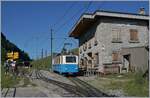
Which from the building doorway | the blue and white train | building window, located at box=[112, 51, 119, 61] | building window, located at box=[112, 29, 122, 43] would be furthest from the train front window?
the building doorway

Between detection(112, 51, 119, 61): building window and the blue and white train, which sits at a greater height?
detection(112, 51, 119, 61): building window

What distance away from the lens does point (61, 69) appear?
3856 centimetres

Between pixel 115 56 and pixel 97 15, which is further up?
pixel 97 15

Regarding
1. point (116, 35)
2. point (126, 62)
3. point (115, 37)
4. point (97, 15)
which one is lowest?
point (126, 62)

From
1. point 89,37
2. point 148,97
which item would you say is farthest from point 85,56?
point 148,97

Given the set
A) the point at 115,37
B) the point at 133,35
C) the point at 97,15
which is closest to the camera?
the point at 97,15

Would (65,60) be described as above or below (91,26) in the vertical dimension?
below

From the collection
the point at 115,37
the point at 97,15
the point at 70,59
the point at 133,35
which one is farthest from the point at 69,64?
the point at 133,35

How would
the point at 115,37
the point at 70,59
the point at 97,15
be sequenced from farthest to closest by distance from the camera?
the point at 115,37 < the point at 70,59 < the point at 97,15

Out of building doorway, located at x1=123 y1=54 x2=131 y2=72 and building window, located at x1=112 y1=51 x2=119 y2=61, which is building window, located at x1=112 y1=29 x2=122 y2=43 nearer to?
building window, located at x1=112 y1=51 x2=119 y2=61

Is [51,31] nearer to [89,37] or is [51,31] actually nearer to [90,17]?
[89,37]

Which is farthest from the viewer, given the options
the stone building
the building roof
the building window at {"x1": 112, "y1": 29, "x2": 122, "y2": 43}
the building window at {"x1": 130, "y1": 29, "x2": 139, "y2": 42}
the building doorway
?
the building window at {"x1": 130, "y1": 29, "x2": 139, "y2": 42}

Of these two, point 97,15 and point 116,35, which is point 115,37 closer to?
point 116,35

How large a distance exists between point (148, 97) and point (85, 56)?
31079 millimetres
